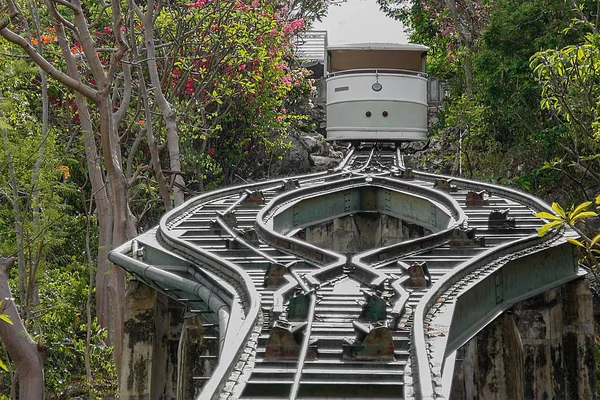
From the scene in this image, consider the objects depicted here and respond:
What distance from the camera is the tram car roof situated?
22.8m

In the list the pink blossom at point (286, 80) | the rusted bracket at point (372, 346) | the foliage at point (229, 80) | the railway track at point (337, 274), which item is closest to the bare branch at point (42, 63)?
the railway track at point (337, 274)

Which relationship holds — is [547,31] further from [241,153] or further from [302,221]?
[241,153]

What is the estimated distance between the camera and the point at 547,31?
61.3 ft

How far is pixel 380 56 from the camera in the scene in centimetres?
2286

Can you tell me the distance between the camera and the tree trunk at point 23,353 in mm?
14250

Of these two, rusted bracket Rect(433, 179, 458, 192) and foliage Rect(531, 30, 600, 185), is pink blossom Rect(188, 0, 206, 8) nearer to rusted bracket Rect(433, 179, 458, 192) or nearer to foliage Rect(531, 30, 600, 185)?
rusted bracket Rect(433, 179, 458, 192)

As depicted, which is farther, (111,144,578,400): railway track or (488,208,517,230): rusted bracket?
(488,208,517,230): rusted bracket

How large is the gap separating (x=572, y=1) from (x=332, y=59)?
8.05 metres

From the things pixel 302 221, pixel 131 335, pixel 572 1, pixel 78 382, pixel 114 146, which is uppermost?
pixel 572 1

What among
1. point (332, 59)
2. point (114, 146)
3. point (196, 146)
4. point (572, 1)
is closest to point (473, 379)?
point (114, 146)

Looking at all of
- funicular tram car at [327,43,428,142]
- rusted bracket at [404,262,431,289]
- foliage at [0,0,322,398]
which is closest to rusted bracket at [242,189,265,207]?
foliage at [0,0,322,398]

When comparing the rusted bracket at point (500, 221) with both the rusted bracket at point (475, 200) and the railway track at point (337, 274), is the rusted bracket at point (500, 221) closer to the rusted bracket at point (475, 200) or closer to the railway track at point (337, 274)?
the railway track at point (337, 274)

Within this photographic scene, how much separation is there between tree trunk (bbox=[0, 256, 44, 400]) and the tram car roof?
10.7 meters

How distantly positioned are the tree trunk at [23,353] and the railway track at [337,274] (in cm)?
300
